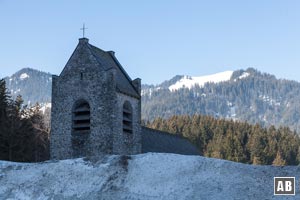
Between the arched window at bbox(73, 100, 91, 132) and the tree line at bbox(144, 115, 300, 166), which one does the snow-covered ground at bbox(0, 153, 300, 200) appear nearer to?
the arched window at bbox(73, 100, 91, 132)

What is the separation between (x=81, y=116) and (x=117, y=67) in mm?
5471

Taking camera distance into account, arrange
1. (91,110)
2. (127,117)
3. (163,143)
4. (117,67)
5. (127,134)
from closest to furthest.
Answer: (91,110) < (127,134) < (127,117) < (117,67) < (163,143)

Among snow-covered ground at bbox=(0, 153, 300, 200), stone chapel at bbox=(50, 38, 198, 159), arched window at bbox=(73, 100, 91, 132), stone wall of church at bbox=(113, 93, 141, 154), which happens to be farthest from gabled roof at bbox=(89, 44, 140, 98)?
snow-covered ground at bbox=(0, 153, 300, 200)

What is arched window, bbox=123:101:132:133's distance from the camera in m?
39.2

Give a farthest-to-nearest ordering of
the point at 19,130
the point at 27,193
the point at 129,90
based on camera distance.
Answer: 1. the point at 19,130
2. the point at 129,90
3. the point at 27,193

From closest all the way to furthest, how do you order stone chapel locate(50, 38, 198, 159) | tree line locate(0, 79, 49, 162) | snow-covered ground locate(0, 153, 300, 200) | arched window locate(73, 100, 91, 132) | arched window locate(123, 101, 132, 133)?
snow-covered ground locate(0, 153, 300, 200), stone chapel locate(50, 38, 198, 159), arched window locate(73, 100, 91, 132), arched window locate(123, 101, 132, 133), tree line locate(0, 79, 49, 162)

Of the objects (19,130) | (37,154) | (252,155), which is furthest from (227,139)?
(19,130)

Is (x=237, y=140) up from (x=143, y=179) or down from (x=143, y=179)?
up

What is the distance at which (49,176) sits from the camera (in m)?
16.8

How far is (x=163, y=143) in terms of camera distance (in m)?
47.0

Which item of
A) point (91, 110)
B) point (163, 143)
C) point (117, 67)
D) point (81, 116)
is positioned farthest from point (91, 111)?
point (163, 143)

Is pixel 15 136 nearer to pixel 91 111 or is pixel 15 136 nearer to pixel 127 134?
pixel 91 111

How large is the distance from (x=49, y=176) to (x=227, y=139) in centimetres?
10683

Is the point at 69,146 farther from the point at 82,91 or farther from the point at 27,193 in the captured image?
the point at 27,193
